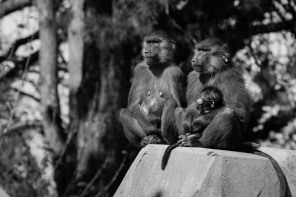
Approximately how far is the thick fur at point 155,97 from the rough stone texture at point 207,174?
2.38 ft

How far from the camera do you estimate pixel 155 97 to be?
902cm

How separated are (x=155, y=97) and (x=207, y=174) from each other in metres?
2.17

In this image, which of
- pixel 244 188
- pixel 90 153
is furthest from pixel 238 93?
pixel 90 153

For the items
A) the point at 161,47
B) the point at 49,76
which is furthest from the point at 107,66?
the point at 161,47

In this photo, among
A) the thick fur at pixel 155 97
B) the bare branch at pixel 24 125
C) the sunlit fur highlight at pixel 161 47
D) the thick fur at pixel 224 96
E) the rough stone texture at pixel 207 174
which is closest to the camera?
the rough stone texture at pixel 207 174

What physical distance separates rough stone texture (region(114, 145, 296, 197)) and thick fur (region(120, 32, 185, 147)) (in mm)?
725

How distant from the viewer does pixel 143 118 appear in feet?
29.2

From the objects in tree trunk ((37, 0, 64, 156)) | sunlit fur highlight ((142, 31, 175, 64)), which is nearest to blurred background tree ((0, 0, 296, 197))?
tree trunk ((37, 0, 64, 156))

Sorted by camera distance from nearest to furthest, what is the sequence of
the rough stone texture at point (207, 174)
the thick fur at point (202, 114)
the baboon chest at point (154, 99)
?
the rough stone texture at point (207, 174) → the thick fur at point (202, 114) → the baboon chest at point (154, 99)

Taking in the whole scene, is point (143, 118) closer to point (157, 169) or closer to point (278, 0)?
point (157, 169)

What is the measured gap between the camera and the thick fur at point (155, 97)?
28.3 feet

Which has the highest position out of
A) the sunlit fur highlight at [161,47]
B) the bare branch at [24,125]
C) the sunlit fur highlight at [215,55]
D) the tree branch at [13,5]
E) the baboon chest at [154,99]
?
the tree branch at [13,5]

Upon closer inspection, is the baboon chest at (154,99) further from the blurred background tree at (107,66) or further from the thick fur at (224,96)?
the blurred background tree at (107,66)

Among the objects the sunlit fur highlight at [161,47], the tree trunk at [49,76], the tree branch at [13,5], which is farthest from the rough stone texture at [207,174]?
the tree branch at [13,5]
